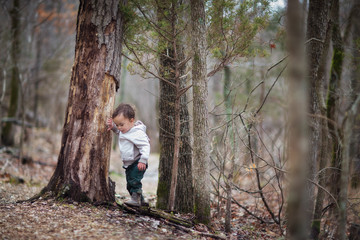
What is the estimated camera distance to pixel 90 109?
4.29 meters

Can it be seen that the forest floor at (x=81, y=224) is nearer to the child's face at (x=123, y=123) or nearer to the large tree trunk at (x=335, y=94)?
the child's face at (x=123, y=123)

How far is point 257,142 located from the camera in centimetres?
570

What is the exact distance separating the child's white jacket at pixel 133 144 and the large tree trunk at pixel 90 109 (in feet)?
0.77

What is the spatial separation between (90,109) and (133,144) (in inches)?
33.7

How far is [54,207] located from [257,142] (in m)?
3.79

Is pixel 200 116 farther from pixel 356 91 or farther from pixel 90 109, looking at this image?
pixel 356 91

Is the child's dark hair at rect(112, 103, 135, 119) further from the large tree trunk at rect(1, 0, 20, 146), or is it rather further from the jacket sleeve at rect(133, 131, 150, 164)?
the large tree trunk at rect(1, 0, 20, 146)

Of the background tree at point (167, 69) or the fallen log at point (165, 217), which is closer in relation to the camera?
the fallen log at point (165, 217)

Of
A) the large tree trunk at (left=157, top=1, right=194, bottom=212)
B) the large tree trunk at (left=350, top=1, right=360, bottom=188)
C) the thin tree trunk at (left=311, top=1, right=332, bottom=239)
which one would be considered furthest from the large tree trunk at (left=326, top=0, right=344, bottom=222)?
the large tree trunk at (left=157, top=1, right=194, bottom=212)

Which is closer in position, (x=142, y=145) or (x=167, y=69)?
(x=142, y=145)

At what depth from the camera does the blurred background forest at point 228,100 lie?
5.18 m

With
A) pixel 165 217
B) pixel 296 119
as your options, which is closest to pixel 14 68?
pixel 165 217

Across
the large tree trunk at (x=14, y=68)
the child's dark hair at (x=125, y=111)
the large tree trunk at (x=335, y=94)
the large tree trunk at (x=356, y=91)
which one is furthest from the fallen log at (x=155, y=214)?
the large tree trunk at (x=14, y=68)

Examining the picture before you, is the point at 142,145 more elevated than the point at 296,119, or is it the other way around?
the point at 296,119
